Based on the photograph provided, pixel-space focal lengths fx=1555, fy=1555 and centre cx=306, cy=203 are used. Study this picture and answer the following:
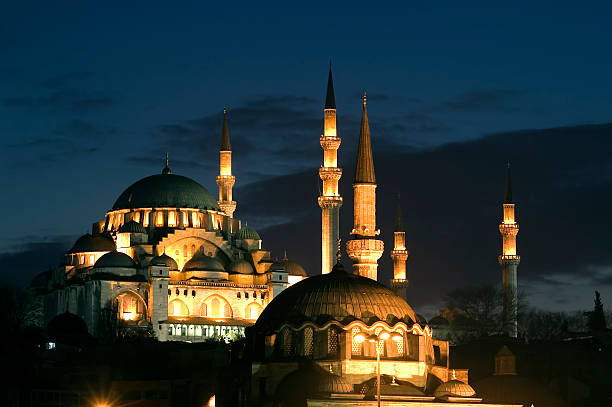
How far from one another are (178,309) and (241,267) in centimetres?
736

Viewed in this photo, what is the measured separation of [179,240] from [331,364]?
5771cm

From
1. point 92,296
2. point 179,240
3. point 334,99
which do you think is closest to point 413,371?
point 334,99

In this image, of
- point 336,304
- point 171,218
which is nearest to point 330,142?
point 171,218

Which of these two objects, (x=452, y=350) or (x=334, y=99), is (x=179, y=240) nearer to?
(x=334, y=99)

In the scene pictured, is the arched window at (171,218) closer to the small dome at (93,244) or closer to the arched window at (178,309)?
the small dome at (93,244)

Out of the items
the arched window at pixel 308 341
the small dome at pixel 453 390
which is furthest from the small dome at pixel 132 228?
the small dome at pixel 453 390

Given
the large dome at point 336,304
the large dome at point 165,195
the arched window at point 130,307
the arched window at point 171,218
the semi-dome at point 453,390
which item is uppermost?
the large dome at point 165,195

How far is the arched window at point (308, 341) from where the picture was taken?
194 ft

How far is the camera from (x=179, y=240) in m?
115

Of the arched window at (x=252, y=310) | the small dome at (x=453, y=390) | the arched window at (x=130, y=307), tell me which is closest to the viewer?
the small dome at (x=453, y=390)

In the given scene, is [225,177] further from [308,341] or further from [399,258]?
[308,341]

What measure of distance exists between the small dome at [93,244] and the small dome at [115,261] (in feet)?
17.0

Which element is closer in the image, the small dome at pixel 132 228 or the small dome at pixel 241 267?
the small dome at pixel 241 267

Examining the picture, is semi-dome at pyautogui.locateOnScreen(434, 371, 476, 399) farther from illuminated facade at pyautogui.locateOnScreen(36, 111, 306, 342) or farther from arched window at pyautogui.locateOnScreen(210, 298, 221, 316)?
arched window at pyautogui.locateOnScreen(210, 298, 221, 316)
